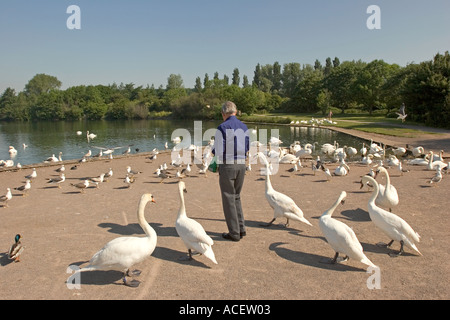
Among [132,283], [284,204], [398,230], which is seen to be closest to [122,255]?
[132,283]

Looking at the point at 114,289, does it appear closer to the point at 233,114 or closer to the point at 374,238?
the point at 233,114

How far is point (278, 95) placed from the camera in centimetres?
10012

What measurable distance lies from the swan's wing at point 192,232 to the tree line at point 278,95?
41.4m

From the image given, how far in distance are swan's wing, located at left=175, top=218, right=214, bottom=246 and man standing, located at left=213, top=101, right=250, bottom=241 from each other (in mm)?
942

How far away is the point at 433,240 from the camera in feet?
21.6

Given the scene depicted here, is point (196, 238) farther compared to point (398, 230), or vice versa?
point (398, 230)

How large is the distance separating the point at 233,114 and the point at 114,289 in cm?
387

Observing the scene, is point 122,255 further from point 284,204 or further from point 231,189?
point 284,204

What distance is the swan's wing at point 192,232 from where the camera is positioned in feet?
18.2

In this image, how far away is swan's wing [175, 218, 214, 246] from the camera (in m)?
5.54

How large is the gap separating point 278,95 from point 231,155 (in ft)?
320

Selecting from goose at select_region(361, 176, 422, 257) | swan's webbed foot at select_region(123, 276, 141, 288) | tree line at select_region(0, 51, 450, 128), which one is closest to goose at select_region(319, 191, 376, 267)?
goose at select_region(361, 176, 422, 257)
